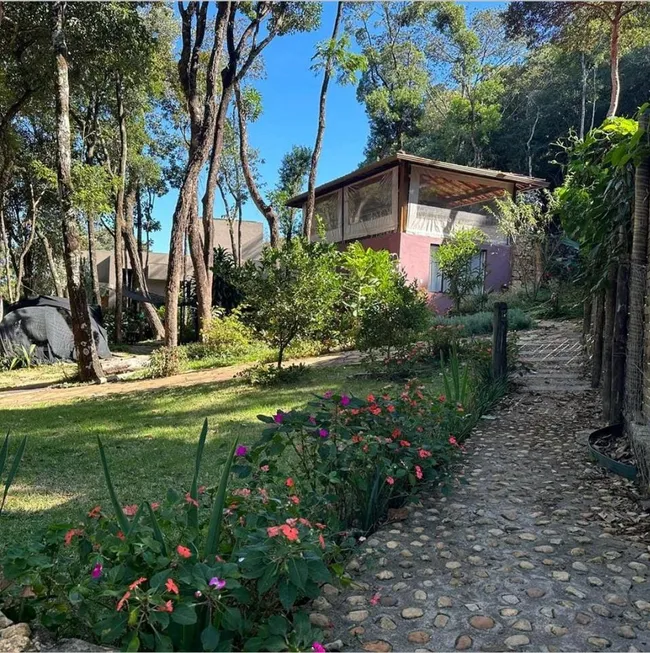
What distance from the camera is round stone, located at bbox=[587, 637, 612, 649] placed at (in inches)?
62.2

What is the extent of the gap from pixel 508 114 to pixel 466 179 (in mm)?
10531

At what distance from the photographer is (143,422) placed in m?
5.84

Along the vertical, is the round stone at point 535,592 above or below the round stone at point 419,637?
above

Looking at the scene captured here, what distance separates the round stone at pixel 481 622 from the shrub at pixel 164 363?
29.1 ft

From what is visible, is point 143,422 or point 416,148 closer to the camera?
point 143,422

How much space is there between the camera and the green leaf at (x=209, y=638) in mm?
1224

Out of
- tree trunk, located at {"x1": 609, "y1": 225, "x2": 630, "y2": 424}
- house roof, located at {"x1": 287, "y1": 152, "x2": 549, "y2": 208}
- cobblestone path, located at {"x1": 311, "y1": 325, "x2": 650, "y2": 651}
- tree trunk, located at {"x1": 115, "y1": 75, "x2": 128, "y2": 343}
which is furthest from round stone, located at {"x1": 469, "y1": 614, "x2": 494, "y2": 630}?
tree trunk, located at {"x1": 115, "y1": 75, "x2": 128, "y2": 343}

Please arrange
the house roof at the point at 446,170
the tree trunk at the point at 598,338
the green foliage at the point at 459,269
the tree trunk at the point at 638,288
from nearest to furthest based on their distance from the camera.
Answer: the tree trunk at the point at 638,288
the tree trunk at the point at 598,338
the green foliage at the point at 459,269
the house roof at the point at 446,170

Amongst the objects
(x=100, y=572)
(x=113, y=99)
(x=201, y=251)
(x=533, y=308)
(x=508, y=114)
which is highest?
(x=508, y=114)

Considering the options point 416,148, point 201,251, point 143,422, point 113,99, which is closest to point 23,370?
point 201,251

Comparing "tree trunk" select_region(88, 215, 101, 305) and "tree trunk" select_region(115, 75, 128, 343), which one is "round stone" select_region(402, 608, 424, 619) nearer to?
"tree trunk" select_region(115, 75, 128, 343)

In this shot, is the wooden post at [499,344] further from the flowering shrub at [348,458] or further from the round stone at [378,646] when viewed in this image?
the round stone at [378,646]

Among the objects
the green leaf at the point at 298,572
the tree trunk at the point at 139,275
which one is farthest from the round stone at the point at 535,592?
the tree trunk at the point at 139,275

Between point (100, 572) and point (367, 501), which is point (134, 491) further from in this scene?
point (100, 572)
